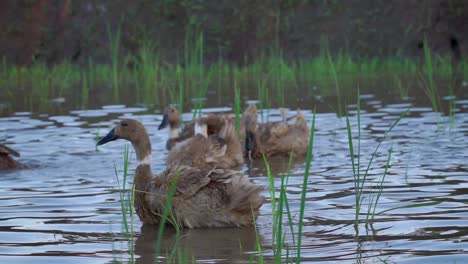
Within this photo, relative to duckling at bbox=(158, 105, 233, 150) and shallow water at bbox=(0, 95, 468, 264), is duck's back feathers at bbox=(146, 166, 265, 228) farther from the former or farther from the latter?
duckling at bbox=(158, 105, 233, 150)

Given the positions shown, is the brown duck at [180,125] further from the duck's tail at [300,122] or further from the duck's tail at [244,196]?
the duck's tail at [244,196]

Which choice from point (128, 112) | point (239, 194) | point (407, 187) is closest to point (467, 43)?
point (128, 112)

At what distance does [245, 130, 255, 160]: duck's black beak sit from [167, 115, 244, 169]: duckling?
364 millimetres

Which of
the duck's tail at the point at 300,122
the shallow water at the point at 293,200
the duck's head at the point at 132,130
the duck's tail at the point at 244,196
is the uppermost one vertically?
the duck's head at the point at 132,130

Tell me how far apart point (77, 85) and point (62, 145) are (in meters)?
6.22

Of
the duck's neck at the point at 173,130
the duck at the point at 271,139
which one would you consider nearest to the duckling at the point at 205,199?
the duck at the point at 271,139

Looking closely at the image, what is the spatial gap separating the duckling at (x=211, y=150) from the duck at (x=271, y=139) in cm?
39

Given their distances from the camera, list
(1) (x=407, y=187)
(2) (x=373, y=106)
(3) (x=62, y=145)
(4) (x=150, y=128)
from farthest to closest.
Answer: (2) (x=373, y=106) < (4) (x=150, y=128) < (3) (x=62, y=145) < (1) (x=407, y=187)

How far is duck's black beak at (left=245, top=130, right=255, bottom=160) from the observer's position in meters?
9.98

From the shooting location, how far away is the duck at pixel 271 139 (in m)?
10.0

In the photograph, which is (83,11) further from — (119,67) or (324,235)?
(324,235)

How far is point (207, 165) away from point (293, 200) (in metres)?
2.39

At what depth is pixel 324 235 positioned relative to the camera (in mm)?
5742

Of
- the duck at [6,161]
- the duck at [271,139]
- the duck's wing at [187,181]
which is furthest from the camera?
the duck at [271,139]
